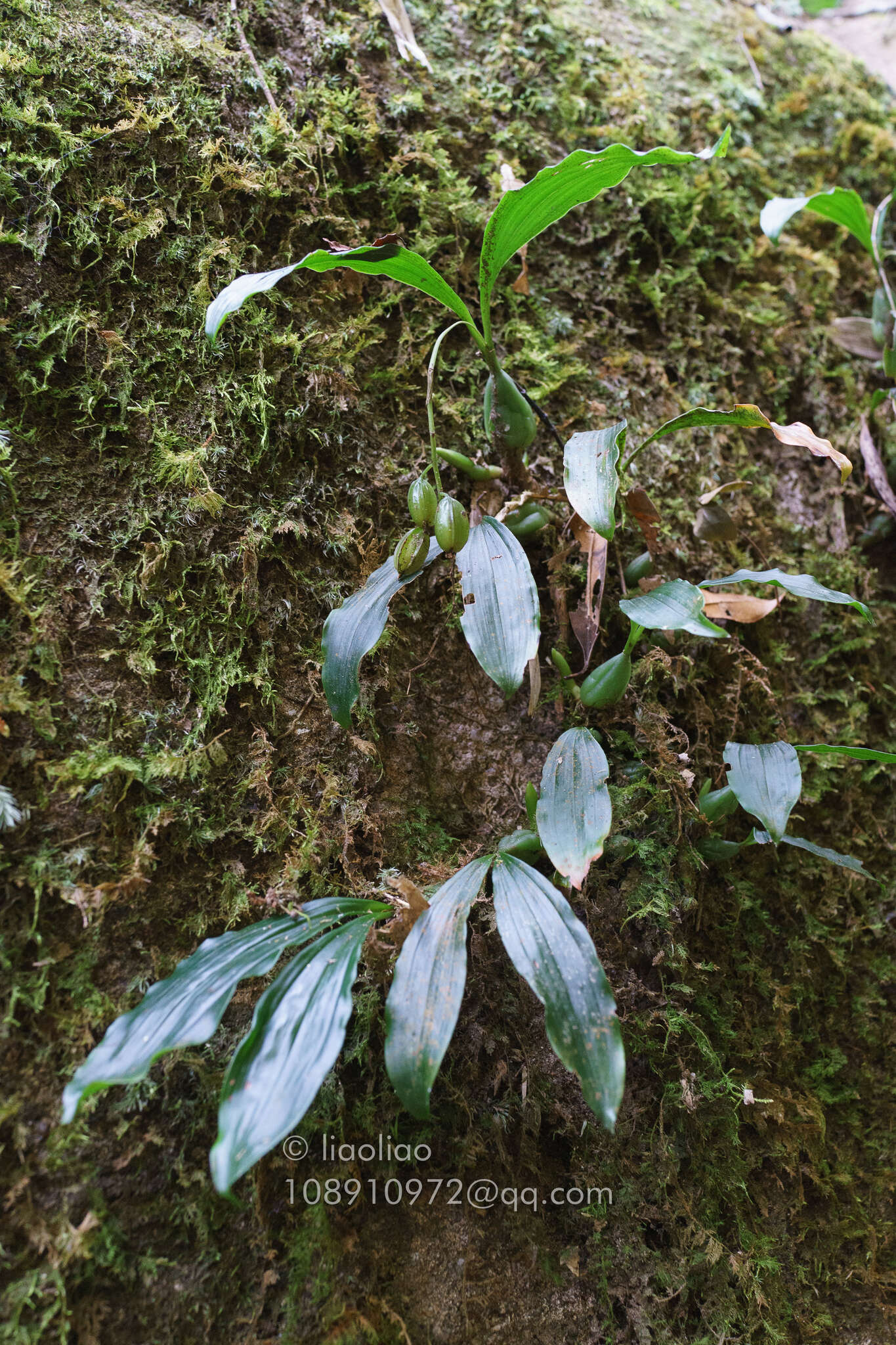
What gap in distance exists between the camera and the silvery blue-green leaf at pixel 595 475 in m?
1.14

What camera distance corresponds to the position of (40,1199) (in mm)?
928

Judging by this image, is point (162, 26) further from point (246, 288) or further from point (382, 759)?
point (382, 759)

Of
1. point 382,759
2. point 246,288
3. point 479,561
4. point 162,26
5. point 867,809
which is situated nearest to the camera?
point 246,288

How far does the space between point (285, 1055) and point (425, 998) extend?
182mm

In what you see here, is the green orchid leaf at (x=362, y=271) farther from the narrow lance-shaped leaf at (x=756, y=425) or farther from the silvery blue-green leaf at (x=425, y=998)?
the silvery blue-green leaf at (x=425, y=998)

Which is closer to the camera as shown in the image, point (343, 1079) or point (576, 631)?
point (343, 1079)

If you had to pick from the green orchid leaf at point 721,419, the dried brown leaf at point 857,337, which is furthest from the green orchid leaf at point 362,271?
the dried brown leaf at point 857,337

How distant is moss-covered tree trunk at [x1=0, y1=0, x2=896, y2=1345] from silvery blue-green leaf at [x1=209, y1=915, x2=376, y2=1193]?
0.63ft

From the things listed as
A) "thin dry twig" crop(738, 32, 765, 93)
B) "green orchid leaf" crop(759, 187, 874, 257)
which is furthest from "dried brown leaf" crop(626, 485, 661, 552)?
"thin dry twig" crop(738, 32, 765, 93)

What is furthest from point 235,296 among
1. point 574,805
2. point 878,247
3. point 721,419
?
point 878,247

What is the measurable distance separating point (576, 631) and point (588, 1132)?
85 cm

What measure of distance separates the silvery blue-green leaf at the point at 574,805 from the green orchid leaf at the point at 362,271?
2.41 ft

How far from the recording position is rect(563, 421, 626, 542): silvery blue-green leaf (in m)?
1.14

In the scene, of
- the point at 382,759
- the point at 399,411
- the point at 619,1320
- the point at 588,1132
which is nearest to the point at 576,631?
the point at 382,759
